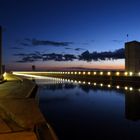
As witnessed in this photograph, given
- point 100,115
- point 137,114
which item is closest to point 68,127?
point 100,115

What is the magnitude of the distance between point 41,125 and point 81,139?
1.87m

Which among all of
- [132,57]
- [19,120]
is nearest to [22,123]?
[19,120]

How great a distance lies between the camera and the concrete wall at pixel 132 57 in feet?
312

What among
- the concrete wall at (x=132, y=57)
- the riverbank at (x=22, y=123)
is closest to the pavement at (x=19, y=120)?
the riverbank at (x=22, y=123)

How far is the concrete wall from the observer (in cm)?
9519

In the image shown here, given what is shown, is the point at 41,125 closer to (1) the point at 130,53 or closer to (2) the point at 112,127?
(2) the point at 112,127

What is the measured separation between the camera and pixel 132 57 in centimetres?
9638

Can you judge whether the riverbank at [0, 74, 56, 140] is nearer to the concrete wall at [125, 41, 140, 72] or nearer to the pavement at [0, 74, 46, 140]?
the pavement at [0, 74, 46, 140]

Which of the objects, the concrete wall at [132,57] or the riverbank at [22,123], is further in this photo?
the concrete wall at [132,57]

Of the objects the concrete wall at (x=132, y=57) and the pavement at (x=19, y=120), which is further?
the concrete wall at (x=132, y=57)

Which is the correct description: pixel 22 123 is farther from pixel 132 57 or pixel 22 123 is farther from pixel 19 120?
pixel 132 57

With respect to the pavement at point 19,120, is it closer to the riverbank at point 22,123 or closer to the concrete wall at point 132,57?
Answer: the riverbank at point 22,123

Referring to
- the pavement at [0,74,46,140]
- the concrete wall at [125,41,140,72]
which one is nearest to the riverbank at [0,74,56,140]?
the pavement at [0,74,46,140]

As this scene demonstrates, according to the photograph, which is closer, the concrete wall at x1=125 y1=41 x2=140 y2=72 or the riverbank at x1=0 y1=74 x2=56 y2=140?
the riverbank at x1=0 y1=74 x2=56 y2=140
